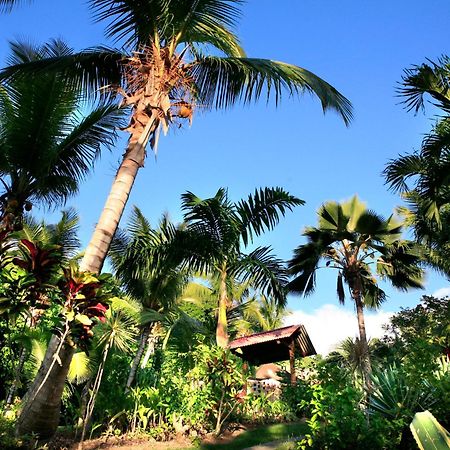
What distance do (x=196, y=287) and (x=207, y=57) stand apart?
18729mm

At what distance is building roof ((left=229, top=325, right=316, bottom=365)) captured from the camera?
15.2 metres

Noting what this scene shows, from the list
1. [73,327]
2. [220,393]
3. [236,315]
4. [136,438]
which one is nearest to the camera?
[73,327]

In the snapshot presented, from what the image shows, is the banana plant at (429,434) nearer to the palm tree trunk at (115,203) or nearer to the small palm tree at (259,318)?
the palm tree trunk at (115,203)

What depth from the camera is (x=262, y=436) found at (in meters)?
8.81

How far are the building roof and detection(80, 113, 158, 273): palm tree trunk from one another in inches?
420

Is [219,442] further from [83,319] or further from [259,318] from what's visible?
[259,318]

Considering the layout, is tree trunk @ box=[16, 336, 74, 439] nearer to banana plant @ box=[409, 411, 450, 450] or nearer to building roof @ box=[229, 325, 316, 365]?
banana plant @ box=[409, 411, 450, 450]

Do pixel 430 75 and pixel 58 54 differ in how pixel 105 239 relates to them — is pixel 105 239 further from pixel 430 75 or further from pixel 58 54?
pixel 430 75

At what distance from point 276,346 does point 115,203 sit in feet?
40.1

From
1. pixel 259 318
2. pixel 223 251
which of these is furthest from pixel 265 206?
pixel 259 318

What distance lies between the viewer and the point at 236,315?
12469 mm

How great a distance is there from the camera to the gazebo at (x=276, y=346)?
15125mm

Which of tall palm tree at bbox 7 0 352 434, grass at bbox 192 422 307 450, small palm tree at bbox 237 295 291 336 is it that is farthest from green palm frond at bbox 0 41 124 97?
small palm tree at bbox 237 295 291 336

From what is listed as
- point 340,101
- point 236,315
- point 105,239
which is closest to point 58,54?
point 105,239
